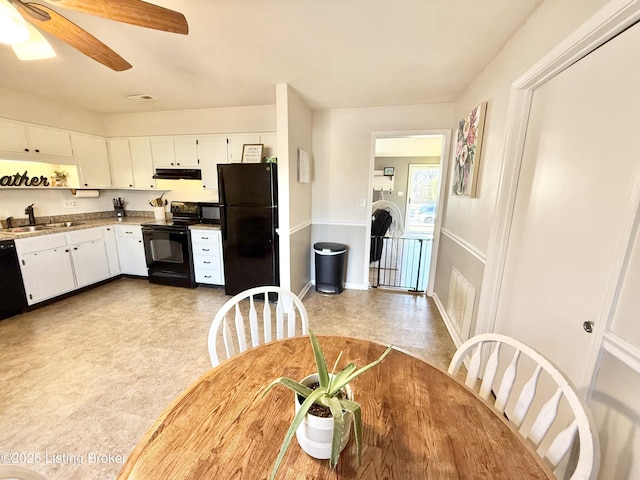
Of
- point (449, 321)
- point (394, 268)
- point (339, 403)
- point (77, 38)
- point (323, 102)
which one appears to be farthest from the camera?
point (394, 268)

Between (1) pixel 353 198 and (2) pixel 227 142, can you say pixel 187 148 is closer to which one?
(2) pixel 227 142

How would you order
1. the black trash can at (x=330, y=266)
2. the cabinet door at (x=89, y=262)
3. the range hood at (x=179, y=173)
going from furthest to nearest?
the range hood at (x=179, y=173)
the black trash can at (x=330, y=266)
the cabinet door at (x=89, y=262)

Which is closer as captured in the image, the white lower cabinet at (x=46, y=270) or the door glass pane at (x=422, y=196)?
the white lower cabinet at (x=46, y=270)

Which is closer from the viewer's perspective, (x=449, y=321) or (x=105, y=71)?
(x=105, y=71)

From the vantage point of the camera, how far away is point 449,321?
265cm

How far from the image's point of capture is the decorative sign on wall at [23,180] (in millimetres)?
2907

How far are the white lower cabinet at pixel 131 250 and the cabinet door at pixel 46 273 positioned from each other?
643mm

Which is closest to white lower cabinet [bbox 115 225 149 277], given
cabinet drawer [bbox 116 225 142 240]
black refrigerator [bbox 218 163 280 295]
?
cabinet drawer [bbox 116 225 142 240]

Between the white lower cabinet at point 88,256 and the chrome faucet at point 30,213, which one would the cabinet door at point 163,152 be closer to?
the white lower cabinet at point 88,256

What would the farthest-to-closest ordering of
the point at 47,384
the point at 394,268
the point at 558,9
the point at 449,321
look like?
the point at 394,268 → the point at 449,321 → the point at 47,384 → the point at 558,9

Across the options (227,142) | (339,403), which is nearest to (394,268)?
(227,142)

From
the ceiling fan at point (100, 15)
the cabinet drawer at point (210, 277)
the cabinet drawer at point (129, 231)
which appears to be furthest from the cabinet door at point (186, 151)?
the ceiling fan at point (100, 15)

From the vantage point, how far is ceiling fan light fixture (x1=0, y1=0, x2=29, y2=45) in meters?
1.12

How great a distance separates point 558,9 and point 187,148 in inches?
149
